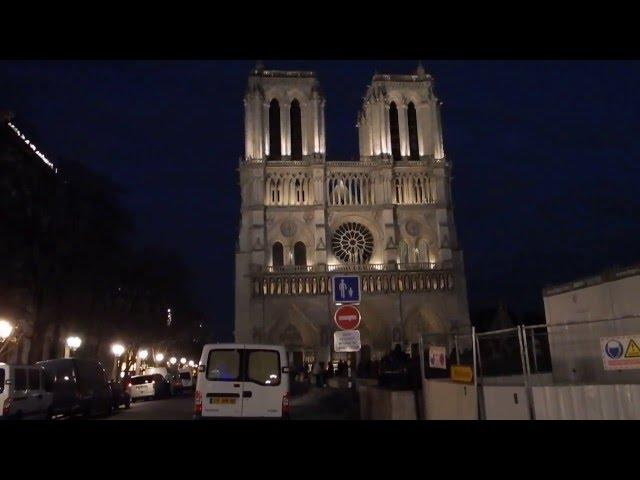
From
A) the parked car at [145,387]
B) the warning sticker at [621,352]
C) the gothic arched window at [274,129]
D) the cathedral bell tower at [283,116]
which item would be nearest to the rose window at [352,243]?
the cathedral bell tower at [283,116]

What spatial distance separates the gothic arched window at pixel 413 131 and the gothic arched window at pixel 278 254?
1570 cm

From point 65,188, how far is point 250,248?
95.2ft

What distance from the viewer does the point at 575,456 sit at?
371 cm

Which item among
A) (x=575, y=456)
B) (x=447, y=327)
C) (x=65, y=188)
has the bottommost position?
(x=575, y=456)

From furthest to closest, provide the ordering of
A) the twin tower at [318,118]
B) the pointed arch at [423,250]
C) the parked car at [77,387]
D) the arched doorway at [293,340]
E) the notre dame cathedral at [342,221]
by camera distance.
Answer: the twin tower at [318,118]
the pointed arch at [423,250]
the notre dame cathedral at [342,221]
the arched doorway at [293,340]
the parked car at [77,387]

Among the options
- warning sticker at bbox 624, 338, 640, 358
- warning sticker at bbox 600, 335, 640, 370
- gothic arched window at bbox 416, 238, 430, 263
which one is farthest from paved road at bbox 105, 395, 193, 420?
gothic arched window at bbox 416, 238, 430, 263

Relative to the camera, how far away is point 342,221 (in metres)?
57.1

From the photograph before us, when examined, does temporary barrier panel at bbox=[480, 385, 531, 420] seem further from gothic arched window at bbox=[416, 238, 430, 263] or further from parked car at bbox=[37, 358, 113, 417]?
gothic arched window at bbox=[416, 238, 430, 263]

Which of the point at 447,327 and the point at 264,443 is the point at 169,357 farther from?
the point at 264,443

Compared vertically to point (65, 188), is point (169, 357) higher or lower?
lower

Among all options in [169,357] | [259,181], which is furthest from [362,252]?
[169,357]

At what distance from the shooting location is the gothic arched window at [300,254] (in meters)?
56.3

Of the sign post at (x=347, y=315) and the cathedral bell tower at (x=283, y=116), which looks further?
the cathedral bell tower at (x=283, y=116)

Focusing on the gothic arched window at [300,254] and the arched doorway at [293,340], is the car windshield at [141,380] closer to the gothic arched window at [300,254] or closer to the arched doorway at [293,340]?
the arched doorway at [293,340]
